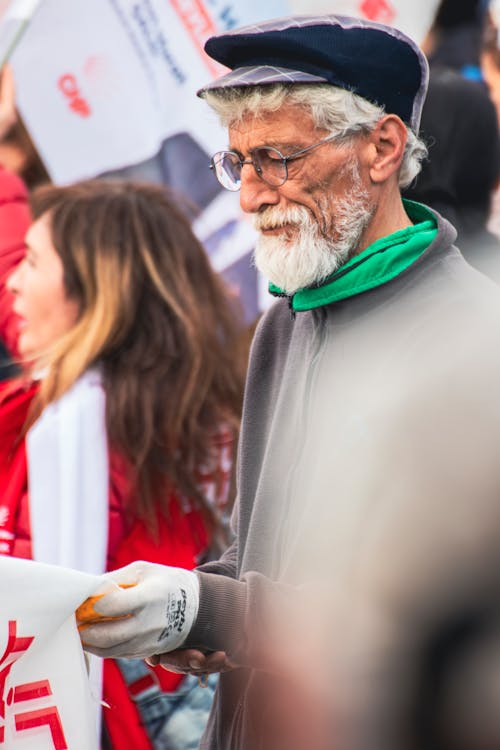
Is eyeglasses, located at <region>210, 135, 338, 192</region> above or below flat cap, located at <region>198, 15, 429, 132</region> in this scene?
below

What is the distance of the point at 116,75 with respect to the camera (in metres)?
4.02

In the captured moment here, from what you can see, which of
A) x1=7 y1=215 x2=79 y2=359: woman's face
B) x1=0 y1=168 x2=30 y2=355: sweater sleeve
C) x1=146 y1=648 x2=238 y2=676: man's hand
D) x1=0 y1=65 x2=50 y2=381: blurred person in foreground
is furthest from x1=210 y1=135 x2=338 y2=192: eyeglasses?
x1=0 y1=65 x2=50 y2=381: blurred person in foreground

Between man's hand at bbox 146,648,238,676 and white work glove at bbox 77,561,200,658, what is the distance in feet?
0.26

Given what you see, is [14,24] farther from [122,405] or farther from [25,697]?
[25,697]

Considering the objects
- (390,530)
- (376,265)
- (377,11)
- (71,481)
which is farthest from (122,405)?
(390,530)

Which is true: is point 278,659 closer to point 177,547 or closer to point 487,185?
point 177,547

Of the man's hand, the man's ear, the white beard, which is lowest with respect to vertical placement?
the man's hand

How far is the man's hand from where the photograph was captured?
1.97 metres

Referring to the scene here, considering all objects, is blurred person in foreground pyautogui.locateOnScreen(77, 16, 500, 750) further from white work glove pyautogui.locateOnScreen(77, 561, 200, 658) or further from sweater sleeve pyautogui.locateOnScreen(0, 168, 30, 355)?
sweater sleeve pyautogui.locateOnScreen(0, 168, 30, 355)

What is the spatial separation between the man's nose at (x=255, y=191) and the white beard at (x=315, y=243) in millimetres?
25

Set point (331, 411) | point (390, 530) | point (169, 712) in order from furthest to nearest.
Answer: point (169, 712)
point (331, 411)
point (390, 530)

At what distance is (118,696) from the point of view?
9.96 feet

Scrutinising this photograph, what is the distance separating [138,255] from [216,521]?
765 millimetres

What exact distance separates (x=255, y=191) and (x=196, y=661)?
2.63 ft
